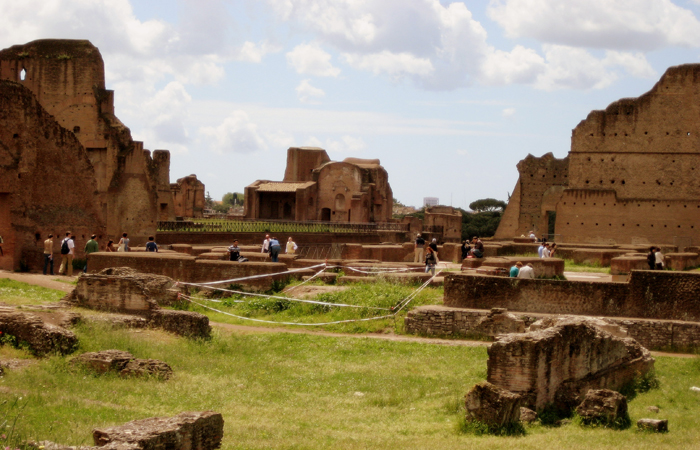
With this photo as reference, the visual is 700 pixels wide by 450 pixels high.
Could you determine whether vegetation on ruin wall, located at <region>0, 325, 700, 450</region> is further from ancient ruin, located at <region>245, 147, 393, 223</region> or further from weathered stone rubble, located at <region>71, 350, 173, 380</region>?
ancient ruin, located at <region>245, 147, 393, 223</region>

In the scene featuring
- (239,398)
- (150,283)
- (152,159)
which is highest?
(152,159)

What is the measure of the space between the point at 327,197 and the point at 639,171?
18289 mm

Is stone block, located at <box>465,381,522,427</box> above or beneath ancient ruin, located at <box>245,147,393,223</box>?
beneath

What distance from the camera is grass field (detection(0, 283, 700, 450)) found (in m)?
7.02

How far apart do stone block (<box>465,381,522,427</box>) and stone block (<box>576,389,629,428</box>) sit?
2.70 ft

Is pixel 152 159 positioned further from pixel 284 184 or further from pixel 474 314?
pixel 474 314

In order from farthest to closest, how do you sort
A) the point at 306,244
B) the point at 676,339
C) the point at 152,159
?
the point at 152,159
the point at 306,244
the point at 676,339

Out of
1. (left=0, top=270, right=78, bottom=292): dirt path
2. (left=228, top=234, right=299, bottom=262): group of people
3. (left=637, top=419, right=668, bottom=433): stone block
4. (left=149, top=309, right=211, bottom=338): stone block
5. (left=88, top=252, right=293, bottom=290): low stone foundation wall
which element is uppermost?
(left=228, top=234, right=299, bottom=262): group of people

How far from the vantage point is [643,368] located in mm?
9945

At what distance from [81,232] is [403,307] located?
9.31m

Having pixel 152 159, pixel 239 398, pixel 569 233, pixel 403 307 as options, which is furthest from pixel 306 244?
pixel 239 398

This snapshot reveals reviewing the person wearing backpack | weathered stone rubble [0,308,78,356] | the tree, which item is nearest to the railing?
the person wearing backpack

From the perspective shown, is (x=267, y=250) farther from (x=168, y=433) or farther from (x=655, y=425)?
(x=168, y=433)

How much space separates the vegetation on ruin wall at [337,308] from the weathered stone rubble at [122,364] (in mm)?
4559
